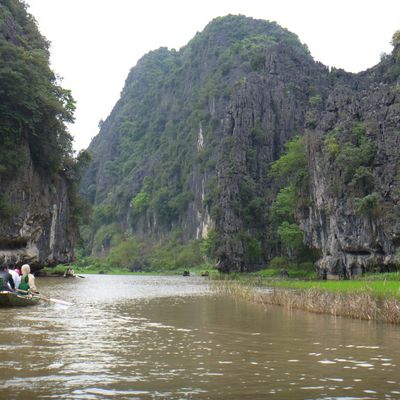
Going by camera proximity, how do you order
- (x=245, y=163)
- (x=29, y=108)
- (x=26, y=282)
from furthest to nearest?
1. (x=245, y=163)
2. (x=29, y=108)
3. (x=26, y=282)

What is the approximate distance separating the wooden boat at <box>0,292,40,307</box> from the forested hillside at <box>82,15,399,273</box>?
34.9 metres

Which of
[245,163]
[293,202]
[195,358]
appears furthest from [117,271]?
[195,358]

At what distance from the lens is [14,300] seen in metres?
20.0

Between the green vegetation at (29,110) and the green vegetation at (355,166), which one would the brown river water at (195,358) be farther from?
the green vegetation at (355,166)

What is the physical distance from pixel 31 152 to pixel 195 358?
46291 millimetres

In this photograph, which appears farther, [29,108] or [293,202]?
[293,202]

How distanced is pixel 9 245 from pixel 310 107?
65838mm

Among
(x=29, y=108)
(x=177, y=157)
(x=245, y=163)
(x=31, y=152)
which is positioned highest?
(x=177, y=157)

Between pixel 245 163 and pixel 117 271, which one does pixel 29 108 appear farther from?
pixel 117 271

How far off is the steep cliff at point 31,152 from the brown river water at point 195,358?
31442 mm

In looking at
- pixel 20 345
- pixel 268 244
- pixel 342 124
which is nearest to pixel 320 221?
pixel 342 124

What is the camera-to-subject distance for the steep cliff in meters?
46.8

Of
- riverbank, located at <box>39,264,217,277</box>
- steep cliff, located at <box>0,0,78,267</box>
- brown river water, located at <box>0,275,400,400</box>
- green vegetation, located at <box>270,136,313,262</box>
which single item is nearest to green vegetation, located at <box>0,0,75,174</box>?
steep cliff, located at <box>0,0,78,267</box>

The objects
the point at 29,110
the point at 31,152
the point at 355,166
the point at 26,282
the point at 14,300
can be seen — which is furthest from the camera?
the point at 31,152
